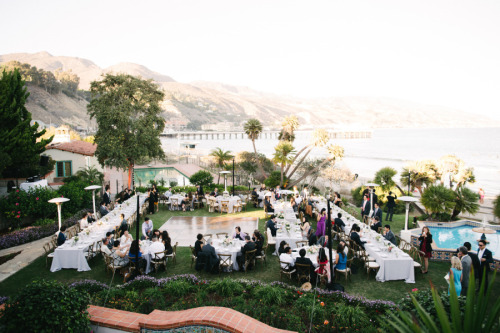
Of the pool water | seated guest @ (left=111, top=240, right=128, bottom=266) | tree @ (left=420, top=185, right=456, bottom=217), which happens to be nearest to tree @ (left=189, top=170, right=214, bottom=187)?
seated guest @ (left=111, top=240, right=128, bottom=266)

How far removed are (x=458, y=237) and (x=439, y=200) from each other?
1808 mm

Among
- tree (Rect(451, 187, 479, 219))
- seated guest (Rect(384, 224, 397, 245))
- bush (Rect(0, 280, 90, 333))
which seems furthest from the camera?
tree (Rect(451, 187, 479, 219))

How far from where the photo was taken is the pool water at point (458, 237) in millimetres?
13481

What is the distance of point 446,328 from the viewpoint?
282cm

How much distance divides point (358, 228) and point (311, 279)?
3.61 meters

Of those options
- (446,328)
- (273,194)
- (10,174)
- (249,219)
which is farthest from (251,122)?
(446,328)

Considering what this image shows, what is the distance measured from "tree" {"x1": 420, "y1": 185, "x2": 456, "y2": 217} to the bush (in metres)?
14.8

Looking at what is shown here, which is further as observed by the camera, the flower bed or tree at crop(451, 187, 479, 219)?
tree at crop(451, 187, 479, 219)

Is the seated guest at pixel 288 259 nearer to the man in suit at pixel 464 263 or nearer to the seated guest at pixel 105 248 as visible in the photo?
the man in suit at pixel 464 263

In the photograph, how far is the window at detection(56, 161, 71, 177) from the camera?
2538cm

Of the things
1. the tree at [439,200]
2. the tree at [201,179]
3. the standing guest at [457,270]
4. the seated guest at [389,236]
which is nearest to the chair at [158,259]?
the seated guest at [389,236]

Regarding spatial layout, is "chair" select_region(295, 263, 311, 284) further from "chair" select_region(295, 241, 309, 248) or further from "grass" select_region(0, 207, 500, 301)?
"chair" select_region(295, 241, 309, 248)

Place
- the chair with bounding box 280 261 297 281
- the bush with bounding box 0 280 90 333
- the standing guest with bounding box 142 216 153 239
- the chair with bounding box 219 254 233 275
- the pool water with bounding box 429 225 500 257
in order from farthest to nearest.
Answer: the pool water with bounding box 429 225 500 257
the standing guest with bounding box 142 216 153 239
the chair with bounding box 219 254 233 275
the chair with bounding box 280 261 297 281
the bush with bounding box 0 280 90 333

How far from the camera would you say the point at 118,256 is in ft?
31.9
